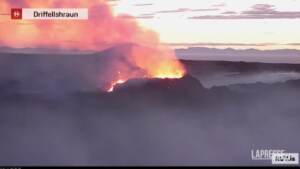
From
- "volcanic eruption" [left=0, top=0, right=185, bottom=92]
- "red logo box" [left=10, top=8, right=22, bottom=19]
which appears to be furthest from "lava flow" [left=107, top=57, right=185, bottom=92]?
"red logo box" [left=10, top=8, right=22, bottom=19]

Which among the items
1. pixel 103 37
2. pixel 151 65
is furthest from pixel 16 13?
pixel 151 65

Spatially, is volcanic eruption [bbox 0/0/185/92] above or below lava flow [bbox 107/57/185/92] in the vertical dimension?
above

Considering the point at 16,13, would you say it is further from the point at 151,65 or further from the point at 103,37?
the point at 151,65

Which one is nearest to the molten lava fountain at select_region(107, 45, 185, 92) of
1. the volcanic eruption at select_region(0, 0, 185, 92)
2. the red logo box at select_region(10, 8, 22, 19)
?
the volcanic eruption at select_region(0, 0, 185, 92)

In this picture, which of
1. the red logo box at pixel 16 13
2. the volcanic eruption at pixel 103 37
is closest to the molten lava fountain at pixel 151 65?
the volcanic eruption at pixel 103 37

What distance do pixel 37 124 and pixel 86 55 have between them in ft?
1.17

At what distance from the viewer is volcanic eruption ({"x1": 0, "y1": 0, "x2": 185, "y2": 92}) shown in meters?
1.53

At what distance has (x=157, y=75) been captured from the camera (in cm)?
154

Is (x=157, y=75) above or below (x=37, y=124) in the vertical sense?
above

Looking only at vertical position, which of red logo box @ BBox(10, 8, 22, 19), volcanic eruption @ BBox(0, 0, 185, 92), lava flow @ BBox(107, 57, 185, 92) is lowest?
lava flow @ BBox(107, 57, 185, 92)

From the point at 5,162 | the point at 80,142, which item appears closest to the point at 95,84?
the point at 80,142

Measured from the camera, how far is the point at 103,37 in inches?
60.5

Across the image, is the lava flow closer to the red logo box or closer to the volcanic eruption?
the volcanic eruption

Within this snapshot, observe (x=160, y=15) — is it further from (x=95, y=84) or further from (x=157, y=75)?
(x=95, y=84)
